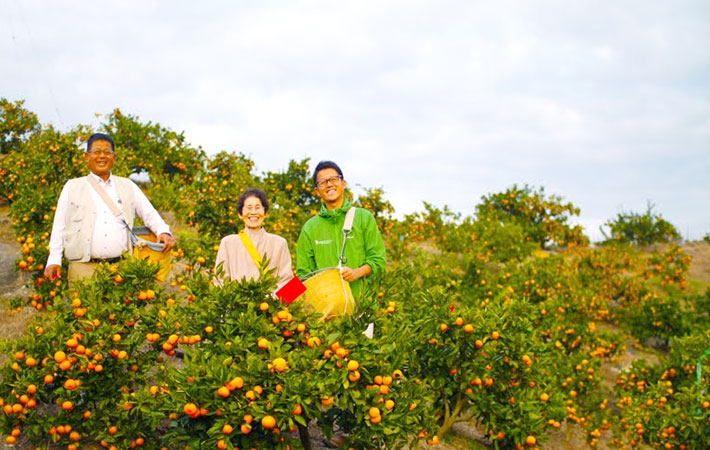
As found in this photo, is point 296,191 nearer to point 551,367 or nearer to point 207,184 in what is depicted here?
point 207,184

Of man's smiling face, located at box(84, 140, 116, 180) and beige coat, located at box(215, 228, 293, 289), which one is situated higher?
man's smiling face, located at box(84, 140, 116, 180)

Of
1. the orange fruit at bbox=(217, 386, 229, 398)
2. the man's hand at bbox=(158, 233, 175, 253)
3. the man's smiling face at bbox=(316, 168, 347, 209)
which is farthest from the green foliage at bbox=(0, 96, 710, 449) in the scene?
the man's smiling face at bbox=(316, 168, 347, 209)

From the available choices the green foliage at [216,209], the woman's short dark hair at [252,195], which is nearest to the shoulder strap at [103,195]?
the woman's short dark hair at [252,195]

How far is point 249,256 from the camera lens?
3570 mm

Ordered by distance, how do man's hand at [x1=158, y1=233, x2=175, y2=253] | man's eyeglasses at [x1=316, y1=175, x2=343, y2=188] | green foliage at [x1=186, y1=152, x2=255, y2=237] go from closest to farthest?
man's eyeglasses at [x1=316, y1=175, x2=343, y2=188], man's hand at [x1=158, y1=233, x2=175, y2=253], green foliage at [x1=186, y1=152, x2=255, y2=237]

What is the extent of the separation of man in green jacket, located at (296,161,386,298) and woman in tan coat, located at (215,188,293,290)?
0.77 feet

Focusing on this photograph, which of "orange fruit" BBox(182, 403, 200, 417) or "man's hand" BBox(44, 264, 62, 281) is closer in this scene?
"orange fruit" BBox(182, 403, 200, 417)

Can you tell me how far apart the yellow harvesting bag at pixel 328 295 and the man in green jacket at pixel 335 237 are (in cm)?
33

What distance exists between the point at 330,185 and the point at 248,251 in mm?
779

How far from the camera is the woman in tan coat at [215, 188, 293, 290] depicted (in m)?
3.56

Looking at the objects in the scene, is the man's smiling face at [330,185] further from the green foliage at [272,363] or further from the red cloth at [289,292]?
the red cloth at [289,292]

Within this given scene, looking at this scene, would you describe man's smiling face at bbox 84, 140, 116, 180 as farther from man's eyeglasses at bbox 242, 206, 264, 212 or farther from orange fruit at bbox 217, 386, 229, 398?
orange fruit at bbox 217, 386, 229, 398

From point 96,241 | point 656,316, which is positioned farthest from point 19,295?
point 656,316

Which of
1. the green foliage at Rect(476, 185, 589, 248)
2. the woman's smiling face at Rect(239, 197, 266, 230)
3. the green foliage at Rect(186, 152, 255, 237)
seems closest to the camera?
the woman's smiling face at Rect(239, 197, 266, 230)
